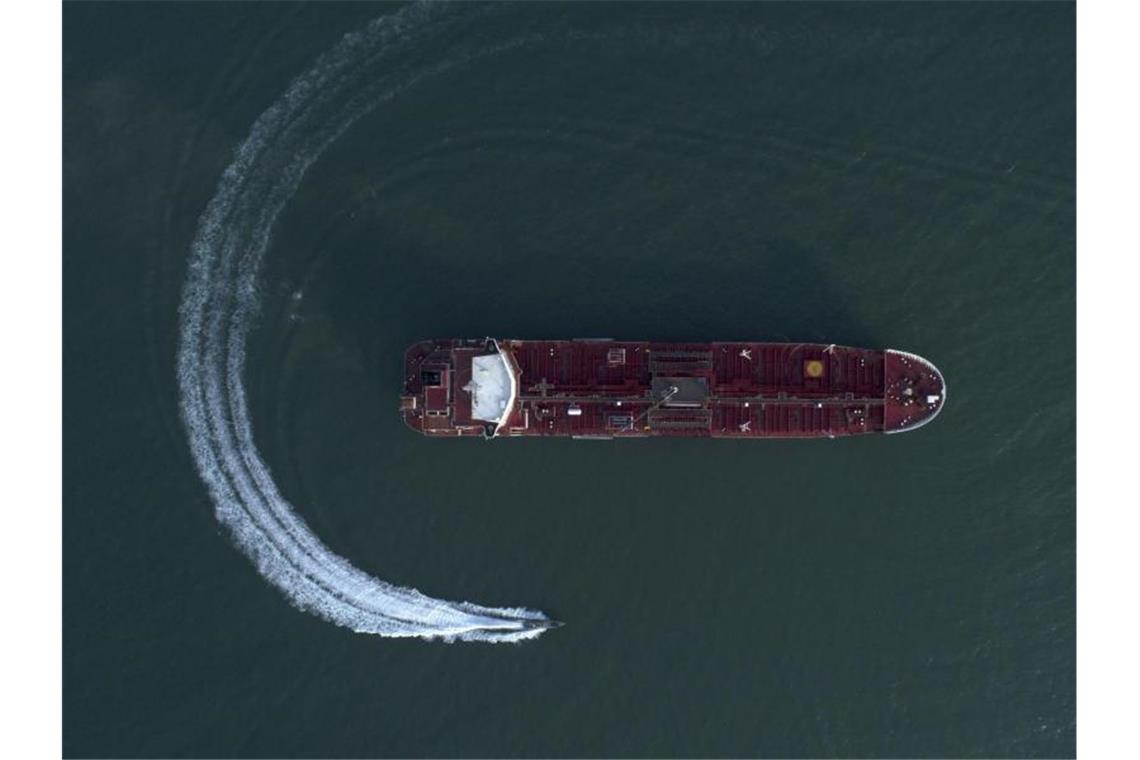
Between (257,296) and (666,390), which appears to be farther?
(257,296)

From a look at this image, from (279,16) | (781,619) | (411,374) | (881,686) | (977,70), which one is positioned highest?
(279,16)

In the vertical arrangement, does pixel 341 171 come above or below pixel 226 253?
above

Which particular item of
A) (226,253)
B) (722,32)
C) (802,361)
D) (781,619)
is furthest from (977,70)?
→ (226,253)

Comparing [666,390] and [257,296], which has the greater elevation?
[257,296]

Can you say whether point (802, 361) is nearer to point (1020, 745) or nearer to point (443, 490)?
point (443, 490)
